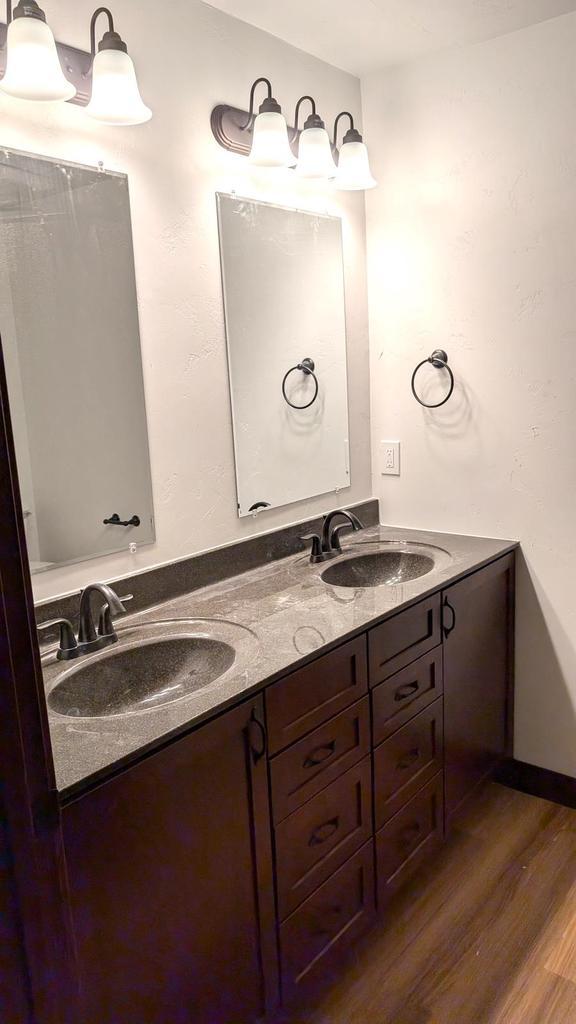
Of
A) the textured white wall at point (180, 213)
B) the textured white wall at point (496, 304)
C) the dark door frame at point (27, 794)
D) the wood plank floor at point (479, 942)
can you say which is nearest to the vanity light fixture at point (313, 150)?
the textured white wall at point (180, 213)

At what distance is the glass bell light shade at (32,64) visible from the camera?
1.33 metres

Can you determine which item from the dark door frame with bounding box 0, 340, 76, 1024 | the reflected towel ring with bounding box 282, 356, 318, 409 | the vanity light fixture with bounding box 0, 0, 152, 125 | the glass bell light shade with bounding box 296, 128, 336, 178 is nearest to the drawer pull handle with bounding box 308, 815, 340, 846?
the dark door frame with bounding box 0, 340, 76, 1024

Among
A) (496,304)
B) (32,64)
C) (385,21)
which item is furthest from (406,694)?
(385,21)

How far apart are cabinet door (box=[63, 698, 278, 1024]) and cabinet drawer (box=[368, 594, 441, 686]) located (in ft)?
1.39

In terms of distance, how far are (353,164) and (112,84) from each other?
86 cm

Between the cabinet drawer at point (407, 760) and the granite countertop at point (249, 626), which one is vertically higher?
the granite countertop at point (249, 626)

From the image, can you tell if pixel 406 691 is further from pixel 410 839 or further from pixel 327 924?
pixel 327 924

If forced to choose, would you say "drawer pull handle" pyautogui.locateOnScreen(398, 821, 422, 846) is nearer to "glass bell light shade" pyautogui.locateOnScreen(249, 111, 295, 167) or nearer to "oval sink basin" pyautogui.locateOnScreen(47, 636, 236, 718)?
"oval sink basin" pyautogui.locateOnScreen(47, 636, 236, 718)

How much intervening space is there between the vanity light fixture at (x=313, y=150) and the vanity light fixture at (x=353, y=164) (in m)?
0.07

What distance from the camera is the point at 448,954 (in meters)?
1.80

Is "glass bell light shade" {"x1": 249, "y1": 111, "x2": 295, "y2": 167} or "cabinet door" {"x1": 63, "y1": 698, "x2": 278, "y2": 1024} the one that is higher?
"glass bell light shade" {"x1": 249, "y1": 111, "x2": 295, "y2": 167}

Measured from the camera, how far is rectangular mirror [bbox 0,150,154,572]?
4.91 ft

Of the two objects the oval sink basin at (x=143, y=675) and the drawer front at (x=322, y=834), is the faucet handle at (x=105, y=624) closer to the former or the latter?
the oval sink basin at (x=143, y=675)

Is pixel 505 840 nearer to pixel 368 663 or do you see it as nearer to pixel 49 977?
pixel 368 663
